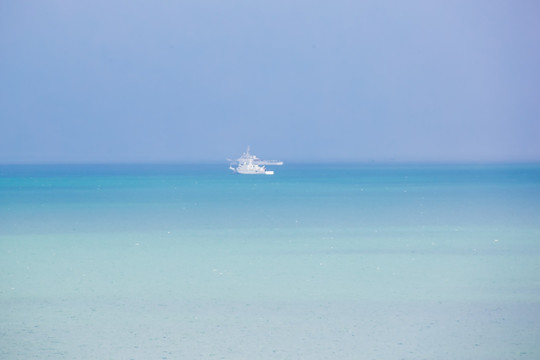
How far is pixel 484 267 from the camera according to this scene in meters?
12.9

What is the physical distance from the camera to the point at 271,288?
11180 mm

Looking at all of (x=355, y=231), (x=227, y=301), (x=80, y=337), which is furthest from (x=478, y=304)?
(x=355, y=231)

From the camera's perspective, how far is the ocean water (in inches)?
328

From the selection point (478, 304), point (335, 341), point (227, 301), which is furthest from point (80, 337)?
point (478, 304)

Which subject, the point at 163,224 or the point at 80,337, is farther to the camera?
the point at 163,224

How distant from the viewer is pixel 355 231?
1848cm

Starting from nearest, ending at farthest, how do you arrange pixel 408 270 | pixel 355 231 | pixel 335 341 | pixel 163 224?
pixel 335 341
pixel 408 270
pixel 355 231
pixel 163 224

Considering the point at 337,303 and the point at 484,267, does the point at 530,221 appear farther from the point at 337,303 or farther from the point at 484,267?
the point at 337,303

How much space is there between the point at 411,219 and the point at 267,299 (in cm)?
1175

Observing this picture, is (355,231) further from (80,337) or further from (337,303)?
(80,337)

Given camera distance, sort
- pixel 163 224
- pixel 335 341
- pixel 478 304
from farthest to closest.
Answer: pixel 163 224 < pixel 478 304 < pixel 335 341

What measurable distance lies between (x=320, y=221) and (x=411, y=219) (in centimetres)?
272

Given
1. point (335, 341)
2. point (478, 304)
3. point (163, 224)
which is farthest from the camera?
point (163, 224)

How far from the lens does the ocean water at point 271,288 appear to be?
328 inches
